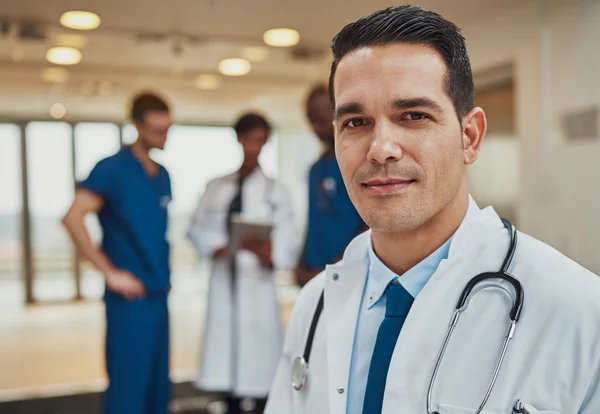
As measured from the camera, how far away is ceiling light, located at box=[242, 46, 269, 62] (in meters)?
3.92

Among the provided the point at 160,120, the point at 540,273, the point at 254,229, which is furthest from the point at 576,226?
the point at 540,273

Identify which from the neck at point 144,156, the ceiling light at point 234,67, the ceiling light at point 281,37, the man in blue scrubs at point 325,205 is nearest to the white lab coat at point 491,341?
the man in blue scrubs at point 325,205

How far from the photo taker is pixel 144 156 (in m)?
2.66

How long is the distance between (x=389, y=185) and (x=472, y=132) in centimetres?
16

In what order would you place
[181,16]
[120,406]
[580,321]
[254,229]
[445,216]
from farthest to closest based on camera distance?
[181,16] → [254,229] → [120,406] → [445,216] → [580,321]

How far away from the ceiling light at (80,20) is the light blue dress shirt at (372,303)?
2.83m

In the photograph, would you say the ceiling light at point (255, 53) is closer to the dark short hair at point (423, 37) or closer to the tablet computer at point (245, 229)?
the tablet computer at point (245, 229)

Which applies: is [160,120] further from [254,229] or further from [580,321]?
[580,321]

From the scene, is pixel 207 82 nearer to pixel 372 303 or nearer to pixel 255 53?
pixel 255 53

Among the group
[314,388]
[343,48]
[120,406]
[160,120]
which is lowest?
[120,406]

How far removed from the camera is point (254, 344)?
3039mm

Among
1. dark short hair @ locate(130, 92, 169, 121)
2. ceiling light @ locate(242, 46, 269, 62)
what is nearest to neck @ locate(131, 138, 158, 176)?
dark short hair @ locate(130, 92, 169, 121)

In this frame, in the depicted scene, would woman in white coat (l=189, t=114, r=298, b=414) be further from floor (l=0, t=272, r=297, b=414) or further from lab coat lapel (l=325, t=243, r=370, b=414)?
lab coat lapel (l=325, t=243, r=370, b=414)

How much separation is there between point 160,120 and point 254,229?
0.65m
